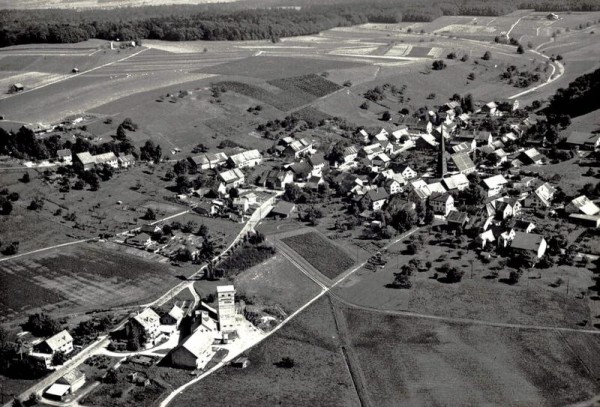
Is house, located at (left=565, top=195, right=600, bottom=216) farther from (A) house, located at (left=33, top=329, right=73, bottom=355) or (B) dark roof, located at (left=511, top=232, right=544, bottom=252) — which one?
(A) house, located at (left=33, top=329, right=73, bottom=355)

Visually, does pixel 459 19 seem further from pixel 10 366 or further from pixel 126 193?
pixel 10 366

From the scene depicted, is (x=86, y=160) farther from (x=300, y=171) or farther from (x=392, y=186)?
(x=392, y=186)

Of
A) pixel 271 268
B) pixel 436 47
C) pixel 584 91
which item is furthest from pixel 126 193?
pixel 436 47

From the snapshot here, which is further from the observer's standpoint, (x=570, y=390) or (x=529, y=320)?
(x=529, y=320)

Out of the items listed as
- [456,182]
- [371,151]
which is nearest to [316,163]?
[371,151]

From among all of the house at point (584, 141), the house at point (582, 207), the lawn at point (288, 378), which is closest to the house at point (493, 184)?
the house at point (582, 207)

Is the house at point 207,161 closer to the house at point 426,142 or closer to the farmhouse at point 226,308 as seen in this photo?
the house at point 426,142
